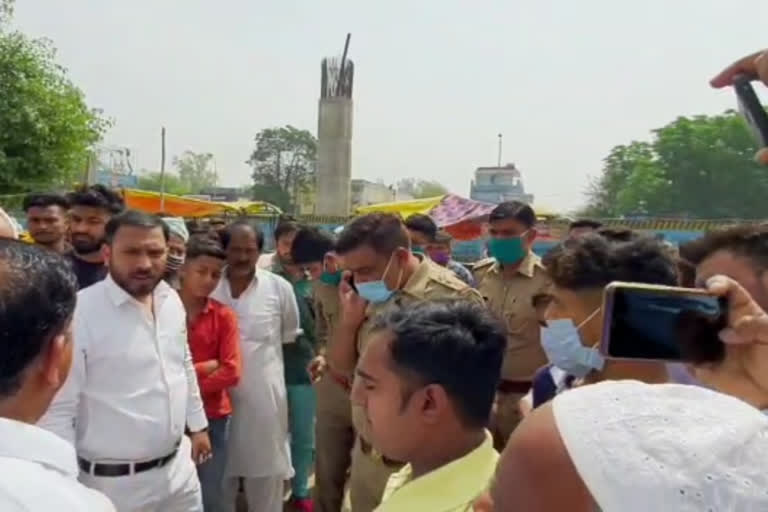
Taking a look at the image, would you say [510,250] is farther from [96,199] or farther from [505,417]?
[96,199]

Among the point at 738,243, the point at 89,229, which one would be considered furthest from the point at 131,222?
the point at 738,243

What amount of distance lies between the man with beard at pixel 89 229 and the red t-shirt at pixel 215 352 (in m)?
0.54

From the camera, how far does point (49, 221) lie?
4.04m

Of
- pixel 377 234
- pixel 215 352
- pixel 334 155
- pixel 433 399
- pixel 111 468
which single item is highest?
pixel 334 155

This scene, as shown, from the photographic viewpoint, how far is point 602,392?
2.95 feet

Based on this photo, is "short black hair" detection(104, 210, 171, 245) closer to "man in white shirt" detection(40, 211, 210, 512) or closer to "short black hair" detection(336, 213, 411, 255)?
"man in white shirt" detection(40, 211, 210, 512)

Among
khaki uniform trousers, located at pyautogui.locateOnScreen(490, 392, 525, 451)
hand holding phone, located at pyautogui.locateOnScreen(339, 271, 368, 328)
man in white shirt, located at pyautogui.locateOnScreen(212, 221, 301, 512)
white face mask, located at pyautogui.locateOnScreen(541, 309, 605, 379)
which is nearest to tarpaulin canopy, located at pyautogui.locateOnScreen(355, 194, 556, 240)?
man in white shirt, located at pyautogui.locateOnScreen(212, 221, 301, 512)

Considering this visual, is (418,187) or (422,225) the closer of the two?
(422,225)

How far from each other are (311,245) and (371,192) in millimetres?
67943

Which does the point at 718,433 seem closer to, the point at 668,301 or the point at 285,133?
the point at 668,301

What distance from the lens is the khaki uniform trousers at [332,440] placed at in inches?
155

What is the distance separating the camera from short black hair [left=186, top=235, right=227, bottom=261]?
3.80 meters

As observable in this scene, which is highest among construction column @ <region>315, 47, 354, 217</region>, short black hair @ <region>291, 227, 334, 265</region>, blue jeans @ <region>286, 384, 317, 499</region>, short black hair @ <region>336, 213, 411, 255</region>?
construction column @ <region>315, 47, 354, 217</region>

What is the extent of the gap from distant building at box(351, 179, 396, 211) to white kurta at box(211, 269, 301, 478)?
62734 mm
